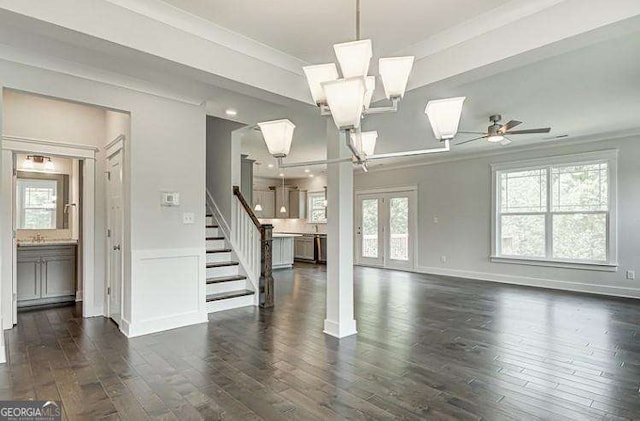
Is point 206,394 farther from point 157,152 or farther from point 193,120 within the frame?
point 193,120

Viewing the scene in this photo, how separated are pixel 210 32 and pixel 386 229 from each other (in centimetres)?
708

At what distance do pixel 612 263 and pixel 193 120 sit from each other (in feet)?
21.9

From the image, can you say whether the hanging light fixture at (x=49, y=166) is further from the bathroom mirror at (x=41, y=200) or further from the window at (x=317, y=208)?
the window at (x=317, y=208)

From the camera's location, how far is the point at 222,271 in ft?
17.0

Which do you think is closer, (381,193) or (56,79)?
(56,79)

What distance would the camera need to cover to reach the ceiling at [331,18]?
2400 millimetres

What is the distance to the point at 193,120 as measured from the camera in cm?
423

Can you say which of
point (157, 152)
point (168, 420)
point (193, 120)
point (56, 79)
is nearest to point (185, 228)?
point (157, 152)

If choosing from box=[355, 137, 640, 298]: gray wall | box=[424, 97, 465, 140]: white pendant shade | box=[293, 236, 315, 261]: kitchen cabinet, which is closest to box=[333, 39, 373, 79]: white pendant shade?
box=[424, 97, 465, 140]: white pendant shade

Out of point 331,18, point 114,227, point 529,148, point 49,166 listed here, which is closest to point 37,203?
point 49,166

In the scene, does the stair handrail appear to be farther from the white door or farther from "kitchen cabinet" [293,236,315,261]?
"kitchen cabinet" [293,236,315,261]

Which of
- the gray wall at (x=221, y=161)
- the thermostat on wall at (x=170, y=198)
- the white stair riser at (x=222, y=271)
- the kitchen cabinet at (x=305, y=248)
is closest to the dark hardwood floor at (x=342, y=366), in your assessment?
the white stair riser at (x=222, y=271)

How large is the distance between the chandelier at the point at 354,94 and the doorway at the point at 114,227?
268cm

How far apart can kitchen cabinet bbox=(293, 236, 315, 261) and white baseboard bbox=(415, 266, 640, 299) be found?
10.0ft
